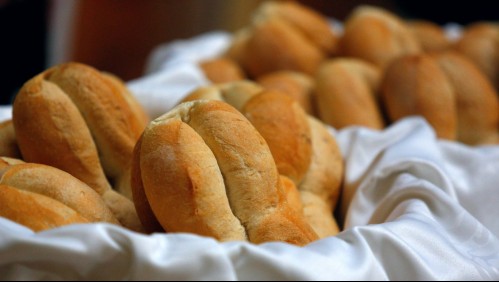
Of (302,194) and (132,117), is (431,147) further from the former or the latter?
(132,117)

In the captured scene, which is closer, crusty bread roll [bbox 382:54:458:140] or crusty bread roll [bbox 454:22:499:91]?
crusty bread roll [bbox 382:54:458:140]

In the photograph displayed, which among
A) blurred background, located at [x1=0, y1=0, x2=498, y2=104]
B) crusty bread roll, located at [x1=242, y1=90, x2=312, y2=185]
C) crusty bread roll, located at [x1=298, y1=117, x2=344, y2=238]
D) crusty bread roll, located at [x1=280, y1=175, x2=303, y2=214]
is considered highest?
crusty bread roll, located at [x1=242, y1=90, x2=312, y2=185]

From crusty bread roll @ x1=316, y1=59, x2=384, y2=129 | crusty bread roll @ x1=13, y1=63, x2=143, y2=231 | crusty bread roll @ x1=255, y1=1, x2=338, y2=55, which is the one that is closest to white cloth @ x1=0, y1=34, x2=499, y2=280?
crusty bread roll @ x1=13, y1=63, x2=143, y2=231

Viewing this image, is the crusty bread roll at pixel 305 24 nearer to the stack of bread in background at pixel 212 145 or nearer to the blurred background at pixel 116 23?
the stack of bread in background at pixel 212 145

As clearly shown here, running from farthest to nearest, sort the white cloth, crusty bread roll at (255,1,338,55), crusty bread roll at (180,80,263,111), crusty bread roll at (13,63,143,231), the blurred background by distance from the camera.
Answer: the blurred background
crusty bread roll at (255,1,338,55)
crusty bread roll at (180,80,263,111)
crusty bread roll at (13,63,143,231)
the white cloth

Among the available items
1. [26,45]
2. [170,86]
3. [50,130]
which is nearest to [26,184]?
[50,130]

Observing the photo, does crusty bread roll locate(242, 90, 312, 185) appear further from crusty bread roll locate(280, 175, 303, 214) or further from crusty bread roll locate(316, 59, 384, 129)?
crusty bread roll locate(316, 59, 384, 129)
